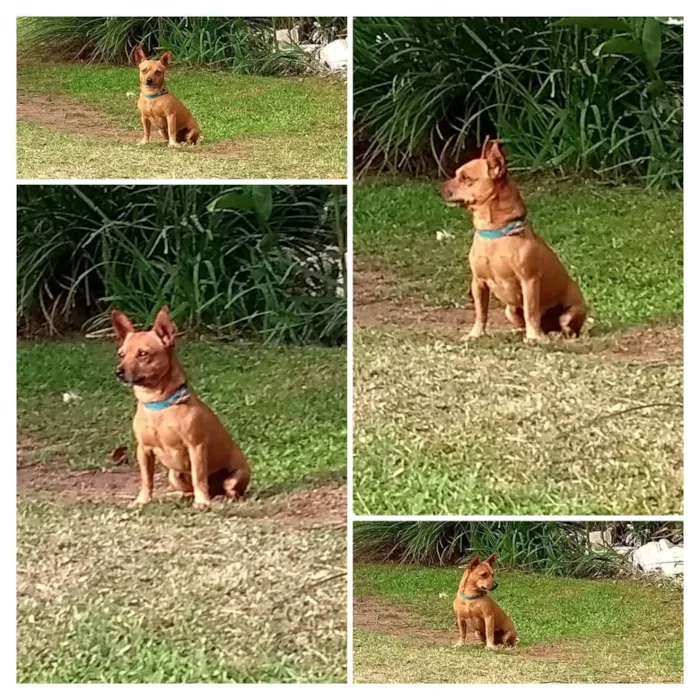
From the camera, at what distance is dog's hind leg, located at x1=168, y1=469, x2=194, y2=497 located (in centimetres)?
329

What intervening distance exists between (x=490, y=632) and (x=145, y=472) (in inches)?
44.3

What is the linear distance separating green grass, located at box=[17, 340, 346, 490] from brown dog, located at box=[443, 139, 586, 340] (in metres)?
0.51

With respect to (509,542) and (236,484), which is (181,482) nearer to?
(236,484)

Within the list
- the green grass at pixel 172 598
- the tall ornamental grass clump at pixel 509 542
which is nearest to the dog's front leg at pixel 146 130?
the green grass at pixel 172 598

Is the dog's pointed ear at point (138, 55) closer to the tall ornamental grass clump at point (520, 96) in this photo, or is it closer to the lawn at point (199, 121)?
the lawn at point (199, 121)

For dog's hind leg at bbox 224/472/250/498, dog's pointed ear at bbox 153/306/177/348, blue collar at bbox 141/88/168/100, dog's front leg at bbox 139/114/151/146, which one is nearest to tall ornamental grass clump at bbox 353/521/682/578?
dog's hind leg at bbox 224/472/250/498

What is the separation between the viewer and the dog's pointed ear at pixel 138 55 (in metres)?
3.39

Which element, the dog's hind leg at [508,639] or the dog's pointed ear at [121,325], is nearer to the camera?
the dog's pointed ear at [121,325]

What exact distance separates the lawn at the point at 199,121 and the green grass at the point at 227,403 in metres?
0.54

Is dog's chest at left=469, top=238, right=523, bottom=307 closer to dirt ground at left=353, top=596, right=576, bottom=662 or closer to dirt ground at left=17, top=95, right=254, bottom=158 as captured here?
dirt ground at left=17, top=95, right=254, bottom=158

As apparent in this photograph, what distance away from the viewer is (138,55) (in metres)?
3.40

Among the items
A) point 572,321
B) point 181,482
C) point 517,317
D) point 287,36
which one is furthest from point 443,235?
point 181,482
